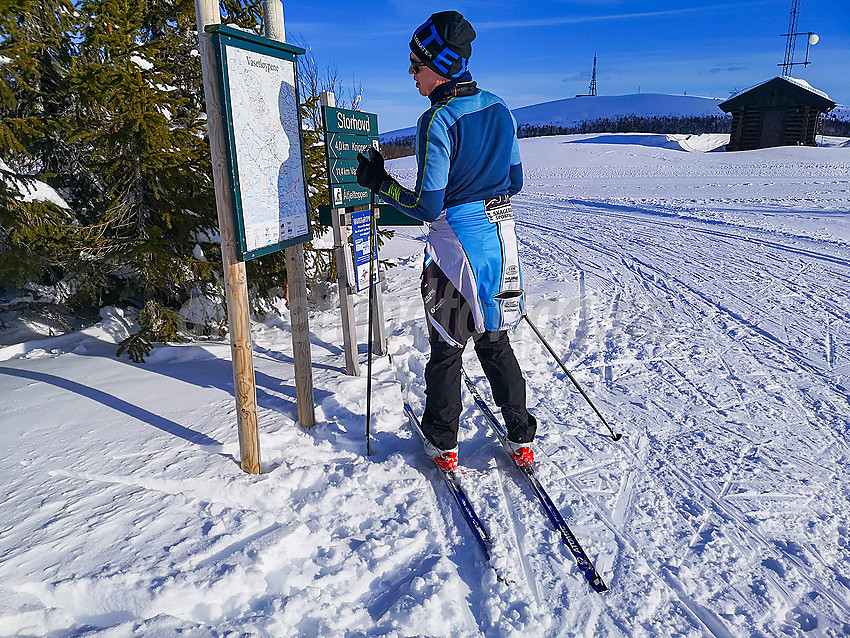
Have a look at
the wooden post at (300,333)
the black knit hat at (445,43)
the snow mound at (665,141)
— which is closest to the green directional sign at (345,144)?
the wooden post at (300,333)

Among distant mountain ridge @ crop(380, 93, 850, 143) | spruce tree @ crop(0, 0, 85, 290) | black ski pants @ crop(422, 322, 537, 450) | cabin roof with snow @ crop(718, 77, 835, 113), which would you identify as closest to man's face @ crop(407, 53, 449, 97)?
black ski pants @ crop(422, 322, 537, 450)

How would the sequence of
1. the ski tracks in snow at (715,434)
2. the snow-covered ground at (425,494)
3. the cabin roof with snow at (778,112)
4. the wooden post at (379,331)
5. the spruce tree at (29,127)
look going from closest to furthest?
1. the snow-covered ground at (425,494)
2. the ski tracks in snow at (715,434)
3. the spruce tree at (29,127)
4. the wooden post at (379,331)
5. the cabin roof with snow at (778,112)

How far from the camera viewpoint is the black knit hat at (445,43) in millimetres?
2723

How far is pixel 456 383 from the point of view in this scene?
124 inches

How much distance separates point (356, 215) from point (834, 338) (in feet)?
14.3

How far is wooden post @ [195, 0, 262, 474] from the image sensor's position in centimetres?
255

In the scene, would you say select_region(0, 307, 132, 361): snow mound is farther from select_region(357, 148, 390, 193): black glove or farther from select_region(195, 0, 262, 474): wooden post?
select_region(357, 148, 390, 193): black glove

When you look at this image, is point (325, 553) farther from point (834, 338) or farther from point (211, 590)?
point (834, 338)

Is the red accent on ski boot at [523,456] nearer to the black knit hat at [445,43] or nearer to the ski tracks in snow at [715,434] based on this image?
the ski tracks in snow at [715,434]

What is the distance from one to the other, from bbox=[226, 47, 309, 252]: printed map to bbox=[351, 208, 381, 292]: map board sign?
3.12ft

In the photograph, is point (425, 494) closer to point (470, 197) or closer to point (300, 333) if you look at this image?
point (300, 333)

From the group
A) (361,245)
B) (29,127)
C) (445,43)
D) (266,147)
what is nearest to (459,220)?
(445,43)

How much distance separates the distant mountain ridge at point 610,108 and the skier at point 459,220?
2882 inches

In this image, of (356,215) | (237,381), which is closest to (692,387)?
(356,215)
